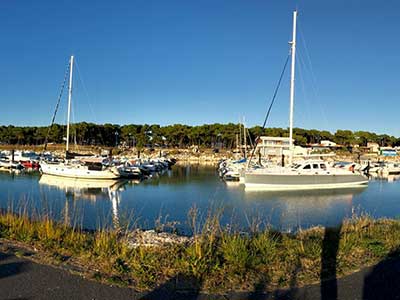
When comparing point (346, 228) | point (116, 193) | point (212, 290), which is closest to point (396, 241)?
point (346, 228)

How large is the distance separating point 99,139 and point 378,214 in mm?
99854

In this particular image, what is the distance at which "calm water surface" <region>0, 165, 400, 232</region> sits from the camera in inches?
750

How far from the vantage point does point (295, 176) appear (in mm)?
33375

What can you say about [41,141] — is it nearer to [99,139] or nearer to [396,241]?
[99,139]

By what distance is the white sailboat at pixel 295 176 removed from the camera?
3328 centimetres

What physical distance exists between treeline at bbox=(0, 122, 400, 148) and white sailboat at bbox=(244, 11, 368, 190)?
2883 inches

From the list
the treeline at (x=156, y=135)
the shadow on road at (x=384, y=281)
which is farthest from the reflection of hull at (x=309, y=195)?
the treeline at (x=156, y=135)

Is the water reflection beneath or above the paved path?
beneath

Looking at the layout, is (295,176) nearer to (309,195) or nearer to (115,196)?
(309,195)

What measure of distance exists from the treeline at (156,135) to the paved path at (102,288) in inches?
4042

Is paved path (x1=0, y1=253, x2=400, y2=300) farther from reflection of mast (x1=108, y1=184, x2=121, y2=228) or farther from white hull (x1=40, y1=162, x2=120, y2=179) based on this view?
white hull (x1=40, y1=162, x2=120, y2=179)

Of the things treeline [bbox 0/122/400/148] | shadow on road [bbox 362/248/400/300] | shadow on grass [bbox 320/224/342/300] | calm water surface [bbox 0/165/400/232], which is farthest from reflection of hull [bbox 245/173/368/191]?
treeline [bbox 0/122/400/148]

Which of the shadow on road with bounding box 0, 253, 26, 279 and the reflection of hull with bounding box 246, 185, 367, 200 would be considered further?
the reflection of hull with bounding box 246, 185, 367, 200

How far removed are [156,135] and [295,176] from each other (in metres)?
87.9
